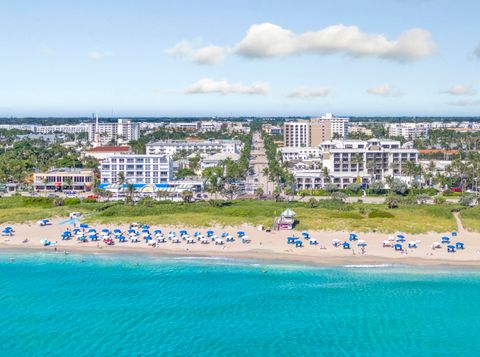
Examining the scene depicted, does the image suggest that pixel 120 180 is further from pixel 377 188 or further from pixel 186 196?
pixel 377 188

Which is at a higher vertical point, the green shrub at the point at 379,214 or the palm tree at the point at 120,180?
the palm tree at the point at 120,180

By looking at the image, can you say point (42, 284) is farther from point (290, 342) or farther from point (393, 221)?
point (393, 221)

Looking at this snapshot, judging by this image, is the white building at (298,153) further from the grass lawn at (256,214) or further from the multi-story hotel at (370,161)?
the grass lawn at (256,214)

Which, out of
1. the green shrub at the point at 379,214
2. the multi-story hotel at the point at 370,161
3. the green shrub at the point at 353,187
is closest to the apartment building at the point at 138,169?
the multi-story hotel at the point at 370,161

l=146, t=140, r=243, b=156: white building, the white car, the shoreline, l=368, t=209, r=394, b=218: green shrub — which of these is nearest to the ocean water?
the shoreline

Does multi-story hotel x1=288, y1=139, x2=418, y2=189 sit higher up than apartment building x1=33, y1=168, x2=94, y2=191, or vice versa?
multi-story hotel x1=288, y1=139, x2=418, y2=189

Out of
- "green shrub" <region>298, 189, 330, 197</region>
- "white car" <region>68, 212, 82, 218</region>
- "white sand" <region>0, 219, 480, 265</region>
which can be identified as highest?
"green shrub" <region>298, 189, 330, 197</region>

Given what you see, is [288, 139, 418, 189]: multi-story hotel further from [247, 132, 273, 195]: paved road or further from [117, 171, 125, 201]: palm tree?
[117, 171, 125, 201]: palm tree
